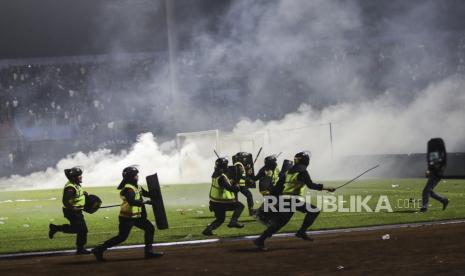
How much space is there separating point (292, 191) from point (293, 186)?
10 cm

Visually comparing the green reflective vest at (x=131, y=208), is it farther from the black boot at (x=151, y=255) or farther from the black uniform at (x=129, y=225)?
the black boot at (x=151, y=255)

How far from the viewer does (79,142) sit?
71562 millimetres

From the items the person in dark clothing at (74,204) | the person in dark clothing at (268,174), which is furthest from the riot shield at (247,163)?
the person in dark clothing at (74,204)

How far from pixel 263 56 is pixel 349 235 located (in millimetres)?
54823

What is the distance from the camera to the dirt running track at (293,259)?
1061cm

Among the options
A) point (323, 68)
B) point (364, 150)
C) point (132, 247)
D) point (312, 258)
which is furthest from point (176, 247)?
point (323, 68)

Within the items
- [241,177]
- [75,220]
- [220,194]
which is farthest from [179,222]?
[75,220]

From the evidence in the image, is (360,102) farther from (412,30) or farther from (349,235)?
(349,235)

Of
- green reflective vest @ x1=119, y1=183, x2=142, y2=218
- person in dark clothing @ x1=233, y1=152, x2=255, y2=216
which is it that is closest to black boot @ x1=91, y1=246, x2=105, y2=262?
green reflective vest @ x1=119, y1=183, x2=142, y2=218

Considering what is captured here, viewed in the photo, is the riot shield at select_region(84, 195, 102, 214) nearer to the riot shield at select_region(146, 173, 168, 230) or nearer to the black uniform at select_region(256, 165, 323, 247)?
the riot shield at select_region(146, 173, 168, 230)

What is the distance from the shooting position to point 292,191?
13.2 meters

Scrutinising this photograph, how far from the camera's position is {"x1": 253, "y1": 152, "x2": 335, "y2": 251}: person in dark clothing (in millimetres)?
12938

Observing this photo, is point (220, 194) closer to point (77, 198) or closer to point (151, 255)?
point (77, 198)

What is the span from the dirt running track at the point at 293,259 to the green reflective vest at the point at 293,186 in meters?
1.00
